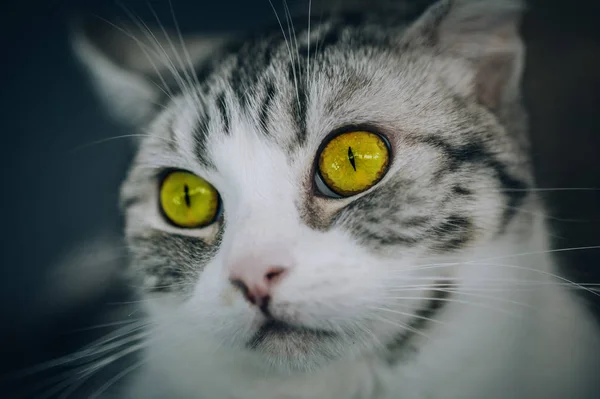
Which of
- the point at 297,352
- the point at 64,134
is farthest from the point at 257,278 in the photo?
the point at 64,134

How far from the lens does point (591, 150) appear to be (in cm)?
64

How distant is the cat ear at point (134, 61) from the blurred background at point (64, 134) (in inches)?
0.7

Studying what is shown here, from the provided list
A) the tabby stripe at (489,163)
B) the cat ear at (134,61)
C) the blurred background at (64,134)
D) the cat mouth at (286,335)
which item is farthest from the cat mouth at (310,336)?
the cat ear at (134,61)

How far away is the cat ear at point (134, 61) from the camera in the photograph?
73 centimetres

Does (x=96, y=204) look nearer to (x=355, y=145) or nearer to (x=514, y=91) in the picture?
(x=355, y=145)

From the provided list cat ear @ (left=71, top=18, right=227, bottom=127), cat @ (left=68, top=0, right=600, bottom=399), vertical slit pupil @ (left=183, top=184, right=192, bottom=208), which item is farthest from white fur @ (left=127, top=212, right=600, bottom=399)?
cat ear @ (left=71, top=18, right=227, bottom=127)

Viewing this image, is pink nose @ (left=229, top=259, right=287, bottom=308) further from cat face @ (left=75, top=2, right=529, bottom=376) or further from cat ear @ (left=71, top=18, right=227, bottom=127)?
cat ear @ (left=71, top=18, right=227, bottom=127)

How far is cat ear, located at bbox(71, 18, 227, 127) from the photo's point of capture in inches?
28.7

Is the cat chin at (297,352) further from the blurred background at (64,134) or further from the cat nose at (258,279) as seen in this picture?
the blurred background at (64,134)

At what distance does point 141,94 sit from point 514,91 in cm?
49

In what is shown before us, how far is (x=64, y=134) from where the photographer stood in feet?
2.33

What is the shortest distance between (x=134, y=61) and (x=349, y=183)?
39 cm

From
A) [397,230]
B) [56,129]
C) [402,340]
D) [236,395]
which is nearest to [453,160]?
[397,230]

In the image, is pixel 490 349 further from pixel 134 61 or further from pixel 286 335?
pixel 134 61
